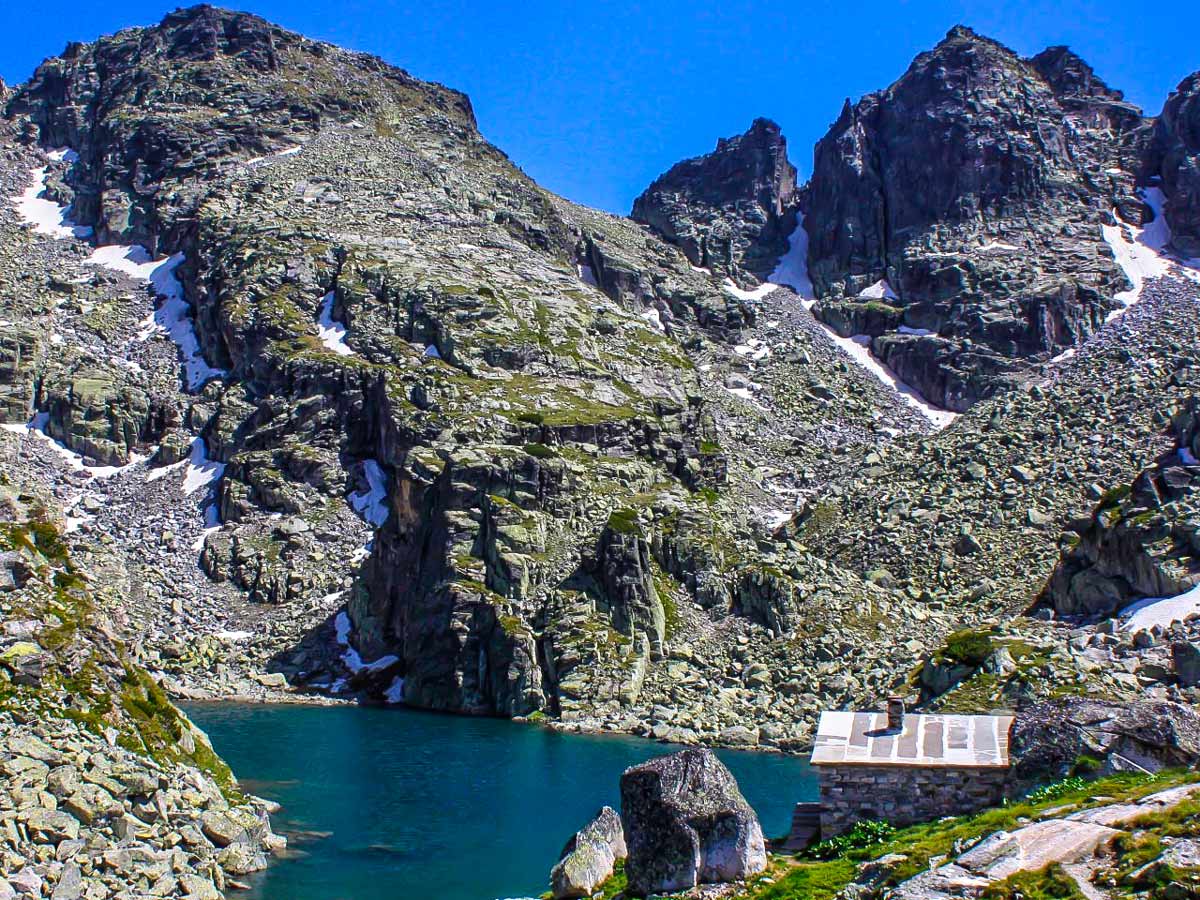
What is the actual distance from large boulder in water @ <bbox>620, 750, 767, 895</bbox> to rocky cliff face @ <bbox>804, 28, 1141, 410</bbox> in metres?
128

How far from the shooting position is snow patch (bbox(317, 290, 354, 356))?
120812 millimetres

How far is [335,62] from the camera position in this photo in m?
193

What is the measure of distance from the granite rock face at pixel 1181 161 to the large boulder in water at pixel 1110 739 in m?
153

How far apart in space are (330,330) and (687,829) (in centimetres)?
11031

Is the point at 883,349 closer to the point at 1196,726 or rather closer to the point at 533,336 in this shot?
the point at 533,336

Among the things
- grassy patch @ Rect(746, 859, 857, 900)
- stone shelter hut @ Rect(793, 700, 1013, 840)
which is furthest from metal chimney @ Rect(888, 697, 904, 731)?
grassy patch @ Rect(746, 859, 857, 900)

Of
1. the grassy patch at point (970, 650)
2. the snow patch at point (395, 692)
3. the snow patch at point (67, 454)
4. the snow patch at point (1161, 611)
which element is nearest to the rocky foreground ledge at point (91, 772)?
the grassy patch at point (970, 650)

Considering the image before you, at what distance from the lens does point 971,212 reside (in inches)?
6580

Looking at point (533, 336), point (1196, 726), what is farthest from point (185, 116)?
point (1196, 726)

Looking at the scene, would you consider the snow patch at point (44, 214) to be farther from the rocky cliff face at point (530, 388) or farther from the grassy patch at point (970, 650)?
the grassy patch at point (970, 650)

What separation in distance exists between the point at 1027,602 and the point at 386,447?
62.0m

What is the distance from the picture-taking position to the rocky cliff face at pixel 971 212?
479ft

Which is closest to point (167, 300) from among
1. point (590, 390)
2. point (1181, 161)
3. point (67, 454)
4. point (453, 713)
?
point (67, 454)

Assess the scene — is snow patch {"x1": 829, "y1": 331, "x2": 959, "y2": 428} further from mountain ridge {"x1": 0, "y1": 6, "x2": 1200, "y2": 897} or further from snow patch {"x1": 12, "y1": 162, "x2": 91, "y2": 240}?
snow patch {"x1": 12, "y1": 162, "x2": 91, "y2": 240}
